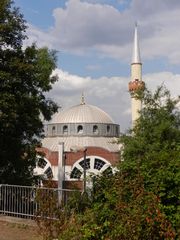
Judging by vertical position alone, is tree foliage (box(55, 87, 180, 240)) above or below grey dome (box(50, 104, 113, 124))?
below

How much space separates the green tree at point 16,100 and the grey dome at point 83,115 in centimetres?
5567

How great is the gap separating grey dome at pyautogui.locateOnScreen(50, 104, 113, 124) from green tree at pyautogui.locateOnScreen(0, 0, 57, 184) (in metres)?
55.7

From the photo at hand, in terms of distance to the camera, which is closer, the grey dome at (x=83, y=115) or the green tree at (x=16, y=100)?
the green tree at (x=16, y=100)

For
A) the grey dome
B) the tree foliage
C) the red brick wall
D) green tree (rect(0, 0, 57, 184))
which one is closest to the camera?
the tree foliage

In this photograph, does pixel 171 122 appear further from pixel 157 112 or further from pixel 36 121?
pixel 36 121

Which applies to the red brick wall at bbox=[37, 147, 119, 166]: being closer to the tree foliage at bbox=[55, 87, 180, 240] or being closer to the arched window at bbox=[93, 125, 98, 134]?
the arched window at bbox=[93, 125, 98, 134]

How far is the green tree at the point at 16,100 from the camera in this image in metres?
17.9

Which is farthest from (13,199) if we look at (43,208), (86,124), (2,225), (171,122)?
(86,124)

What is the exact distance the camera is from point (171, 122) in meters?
25.3

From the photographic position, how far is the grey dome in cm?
7825

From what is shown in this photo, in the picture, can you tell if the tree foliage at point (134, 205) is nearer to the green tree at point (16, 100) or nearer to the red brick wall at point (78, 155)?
the green tree at point (16, 100)

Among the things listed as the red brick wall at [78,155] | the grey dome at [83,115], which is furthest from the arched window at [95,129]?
the red brick wall at [78,155]

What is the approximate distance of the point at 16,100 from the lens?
18.7m

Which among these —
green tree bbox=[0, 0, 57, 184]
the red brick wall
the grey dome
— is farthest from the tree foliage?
the grey dome
